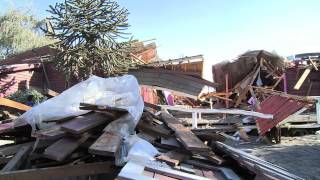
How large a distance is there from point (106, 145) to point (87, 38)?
12815 mm

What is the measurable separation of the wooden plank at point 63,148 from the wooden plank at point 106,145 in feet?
0.79

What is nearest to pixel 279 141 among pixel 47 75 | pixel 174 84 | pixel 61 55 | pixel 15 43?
pixel 174 84

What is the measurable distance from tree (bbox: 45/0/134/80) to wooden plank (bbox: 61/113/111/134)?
10936mm

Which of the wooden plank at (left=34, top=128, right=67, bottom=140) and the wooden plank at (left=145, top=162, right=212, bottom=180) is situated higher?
the wooden plank at (left=34, top=128, right=67, bottom=140)

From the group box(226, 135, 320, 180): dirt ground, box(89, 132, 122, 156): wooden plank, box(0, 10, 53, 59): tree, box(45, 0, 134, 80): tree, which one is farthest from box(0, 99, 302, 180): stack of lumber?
box(0, 10, 53, 59): tree

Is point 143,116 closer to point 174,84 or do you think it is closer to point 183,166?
point 183,166

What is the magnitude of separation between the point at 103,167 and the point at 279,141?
9.95 m

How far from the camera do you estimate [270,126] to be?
12938 mm

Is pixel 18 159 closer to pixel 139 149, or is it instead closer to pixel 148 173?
pixel 139 149

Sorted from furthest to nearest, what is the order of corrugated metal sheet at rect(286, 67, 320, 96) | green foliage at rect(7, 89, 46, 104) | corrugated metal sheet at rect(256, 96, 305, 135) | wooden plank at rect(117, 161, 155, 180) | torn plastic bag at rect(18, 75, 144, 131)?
corrugated metal sheet at rect(286, 67, 320, 96)
green foliage at rect(7, 89, 46, 104)
corrugated metal sheet at rect(256, 96, 305, 135)
torn plastic bag at rect(18, 75, 144, 131)
wooden plank at rect(117, 161, 155, 180)

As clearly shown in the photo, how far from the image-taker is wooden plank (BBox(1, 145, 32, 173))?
14.6 ft

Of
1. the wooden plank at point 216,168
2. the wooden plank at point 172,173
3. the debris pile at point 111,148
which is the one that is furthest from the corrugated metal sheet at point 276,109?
the wooden plank at point 172,173

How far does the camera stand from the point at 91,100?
5.79 m

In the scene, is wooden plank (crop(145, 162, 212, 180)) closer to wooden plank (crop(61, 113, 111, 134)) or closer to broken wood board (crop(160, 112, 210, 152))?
broken wood board (crop(160, 112, 210, 152))
